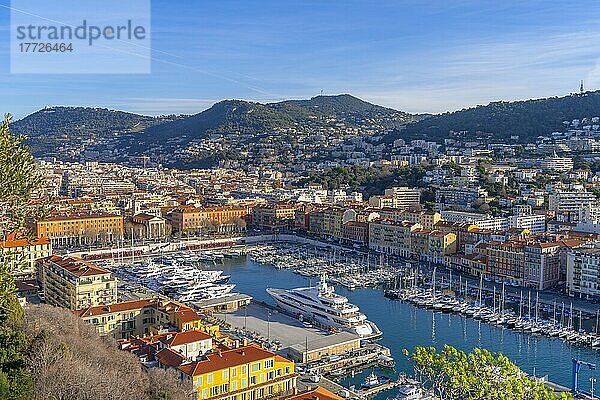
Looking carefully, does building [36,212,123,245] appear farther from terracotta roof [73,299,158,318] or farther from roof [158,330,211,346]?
roof [158,330,211,346]

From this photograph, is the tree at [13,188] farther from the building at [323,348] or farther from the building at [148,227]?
the building at [148,227]

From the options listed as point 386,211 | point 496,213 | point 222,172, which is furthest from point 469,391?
point 222,172

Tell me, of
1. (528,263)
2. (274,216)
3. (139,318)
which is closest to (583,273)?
(528,263)

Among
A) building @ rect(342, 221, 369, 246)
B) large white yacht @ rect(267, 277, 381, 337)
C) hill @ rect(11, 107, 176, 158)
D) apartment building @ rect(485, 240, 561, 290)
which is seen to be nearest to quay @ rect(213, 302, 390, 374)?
large white yacht @ rect(267, 277, 381, 337)

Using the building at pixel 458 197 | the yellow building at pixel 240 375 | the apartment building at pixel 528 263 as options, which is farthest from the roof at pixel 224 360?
the building at pixel 458 197

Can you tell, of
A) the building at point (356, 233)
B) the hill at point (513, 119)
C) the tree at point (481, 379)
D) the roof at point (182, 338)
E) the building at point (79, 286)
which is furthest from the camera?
the hill at point (513, 119)

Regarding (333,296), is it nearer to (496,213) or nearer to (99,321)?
(99,321)

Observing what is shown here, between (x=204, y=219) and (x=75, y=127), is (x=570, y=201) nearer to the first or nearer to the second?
(x=204, y=219)
